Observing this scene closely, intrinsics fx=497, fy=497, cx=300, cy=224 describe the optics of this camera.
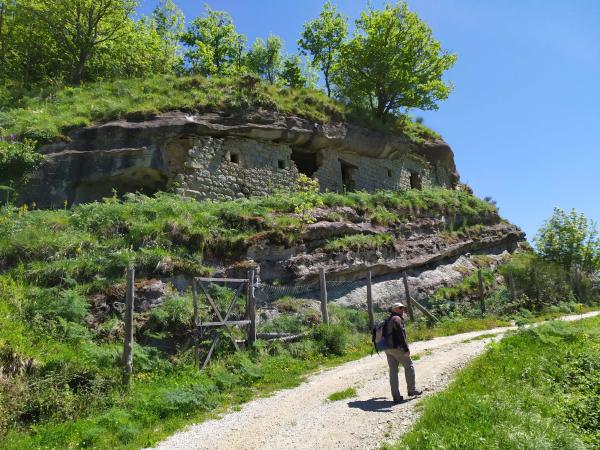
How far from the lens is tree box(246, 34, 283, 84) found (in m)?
36.9

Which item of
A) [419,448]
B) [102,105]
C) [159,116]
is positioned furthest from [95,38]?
[419,448]

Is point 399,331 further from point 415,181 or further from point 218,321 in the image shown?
point 415,181

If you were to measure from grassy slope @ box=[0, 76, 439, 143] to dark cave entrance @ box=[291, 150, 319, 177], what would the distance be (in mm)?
1668

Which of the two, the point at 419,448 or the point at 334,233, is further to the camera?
the point at 334,233

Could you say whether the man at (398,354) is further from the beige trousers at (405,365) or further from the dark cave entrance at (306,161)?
the dark cave entrance at (306,161)

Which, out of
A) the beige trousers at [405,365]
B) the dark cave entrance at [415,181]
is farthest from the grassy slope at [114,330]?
the dark cave entrance at [415,181]

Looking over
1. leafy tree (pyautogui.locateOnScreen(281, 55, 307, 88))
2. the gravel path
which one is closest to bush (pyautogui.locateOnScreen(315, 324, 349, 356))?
the gravel path

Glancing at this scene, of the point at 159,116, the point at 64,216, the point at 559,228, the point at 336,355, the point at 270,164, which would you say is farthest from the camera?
the point at 559,228

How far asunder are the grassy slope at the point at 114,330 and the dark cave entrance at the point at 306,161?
5466mm

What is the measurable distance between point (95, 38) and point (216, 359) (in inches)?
825

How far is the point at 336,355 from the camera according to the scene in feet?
38.3

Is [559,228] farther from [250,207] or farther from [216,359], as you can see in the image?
[216,359]

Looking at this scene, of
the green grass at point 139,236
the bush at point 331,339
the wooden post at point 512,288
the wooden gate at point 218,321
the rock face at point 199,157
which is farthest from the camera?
the wooden post at point 512,288

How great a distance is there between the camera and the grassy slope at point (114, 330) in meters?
7.58
